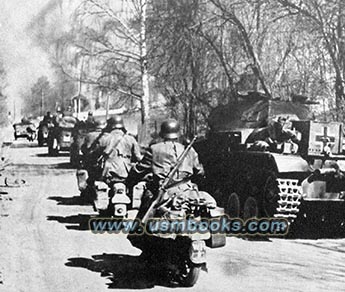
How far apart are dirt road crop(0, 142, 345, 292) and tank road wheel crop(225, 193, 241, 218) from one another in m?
1.31

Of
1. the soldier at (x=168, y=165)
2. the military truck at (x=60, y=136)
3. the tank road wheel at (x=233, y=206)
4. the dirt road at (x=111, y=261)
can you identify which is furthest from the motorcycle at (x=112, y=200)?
→ the military truck at (x=60, y=136)

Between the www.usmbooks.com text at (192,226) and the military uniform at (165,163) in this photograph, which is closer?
the www.usmbooks.com text at (192,226)

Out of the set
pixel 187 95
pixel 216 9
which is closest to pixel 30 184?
pixel 187 95

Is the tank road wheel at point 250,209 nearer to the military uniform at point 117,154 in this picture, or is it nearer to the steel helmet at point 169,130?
the military uniform at point 117,154

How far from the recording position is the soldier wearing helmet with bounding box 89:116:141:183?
9.38 m

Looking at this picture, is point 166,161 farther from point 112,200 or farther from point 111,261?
point 112,200

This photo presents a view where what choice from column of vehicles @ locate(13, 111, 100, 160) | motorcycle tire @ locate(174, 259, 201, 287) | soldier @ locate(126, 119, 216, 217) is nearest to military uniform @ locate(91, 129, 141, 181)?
soldier @ locate(126, 119, 216, 217)

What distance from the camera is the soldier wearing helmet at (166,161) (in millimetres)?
6613

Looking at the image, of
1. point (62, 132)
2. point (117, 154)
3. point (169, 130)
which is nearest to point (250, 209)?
point (117, 154)

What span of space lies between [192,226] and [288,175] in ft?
11.0

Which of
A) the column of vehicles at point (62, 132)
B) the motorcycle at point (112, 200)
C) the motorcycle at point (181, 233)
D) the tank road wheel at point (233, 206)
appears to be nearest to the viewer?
the motorcycle at point (181, 233)

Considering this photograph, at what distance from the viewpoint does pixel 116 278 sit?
21.4ft

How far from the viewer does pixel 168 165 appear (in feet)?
21.8

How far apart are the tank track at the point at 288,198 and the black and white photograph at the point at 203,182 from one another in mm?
19
